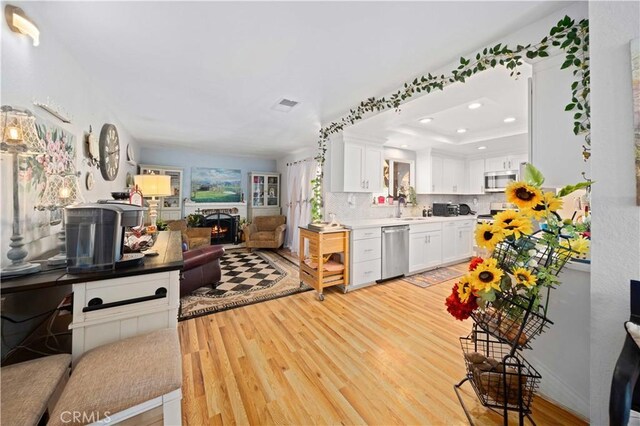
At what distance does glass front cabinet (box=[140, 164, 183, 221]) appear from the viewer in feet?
18.3

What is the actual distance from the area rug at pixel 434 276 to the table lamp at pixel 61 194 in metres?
3.86

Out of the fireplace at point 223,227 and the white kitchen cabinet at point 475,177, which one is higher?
the white kitchen cabinet at point 475,177

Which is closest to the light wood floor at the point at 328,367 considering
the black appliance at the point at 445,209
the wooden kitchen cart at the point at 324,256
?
the wooden kitchen cart at the point at 324,256

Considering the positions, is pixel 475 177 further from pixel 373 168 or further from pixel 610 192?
pixel 610 192

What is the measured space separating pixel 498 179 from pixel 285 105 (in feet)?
15.0

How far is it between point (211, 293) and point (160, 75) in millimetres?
2627

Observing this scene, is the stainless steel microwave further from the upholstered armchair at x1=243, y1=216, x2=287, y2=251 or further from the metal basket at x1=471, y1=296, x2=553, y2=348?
the upholstered armchair at x1=243, y1=216, x2=287, y2=251

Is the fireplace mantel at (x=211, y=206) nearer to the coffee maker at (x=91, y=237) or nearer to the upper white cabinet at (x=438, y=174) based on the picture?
the upper white cabinet at (x=438, y=174)

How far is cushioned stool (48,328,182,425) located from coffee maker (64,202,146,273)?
1.36 ft

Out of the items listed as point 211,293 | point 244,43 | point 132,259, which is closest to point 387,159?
point 244,43

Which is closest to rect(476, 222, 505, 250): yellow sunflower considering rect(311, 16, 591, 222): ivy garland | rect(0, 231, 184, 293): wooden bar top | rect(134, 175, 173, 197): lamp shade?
rect(311, 16, 591, 222): ivy garland

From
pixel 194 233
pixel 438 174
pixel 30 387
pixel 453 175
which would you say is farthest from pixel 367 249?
pixel 194 233

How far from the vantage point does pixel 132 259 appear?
1.36 m

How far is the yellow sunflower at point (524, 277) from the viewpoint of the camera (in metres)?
1.13
